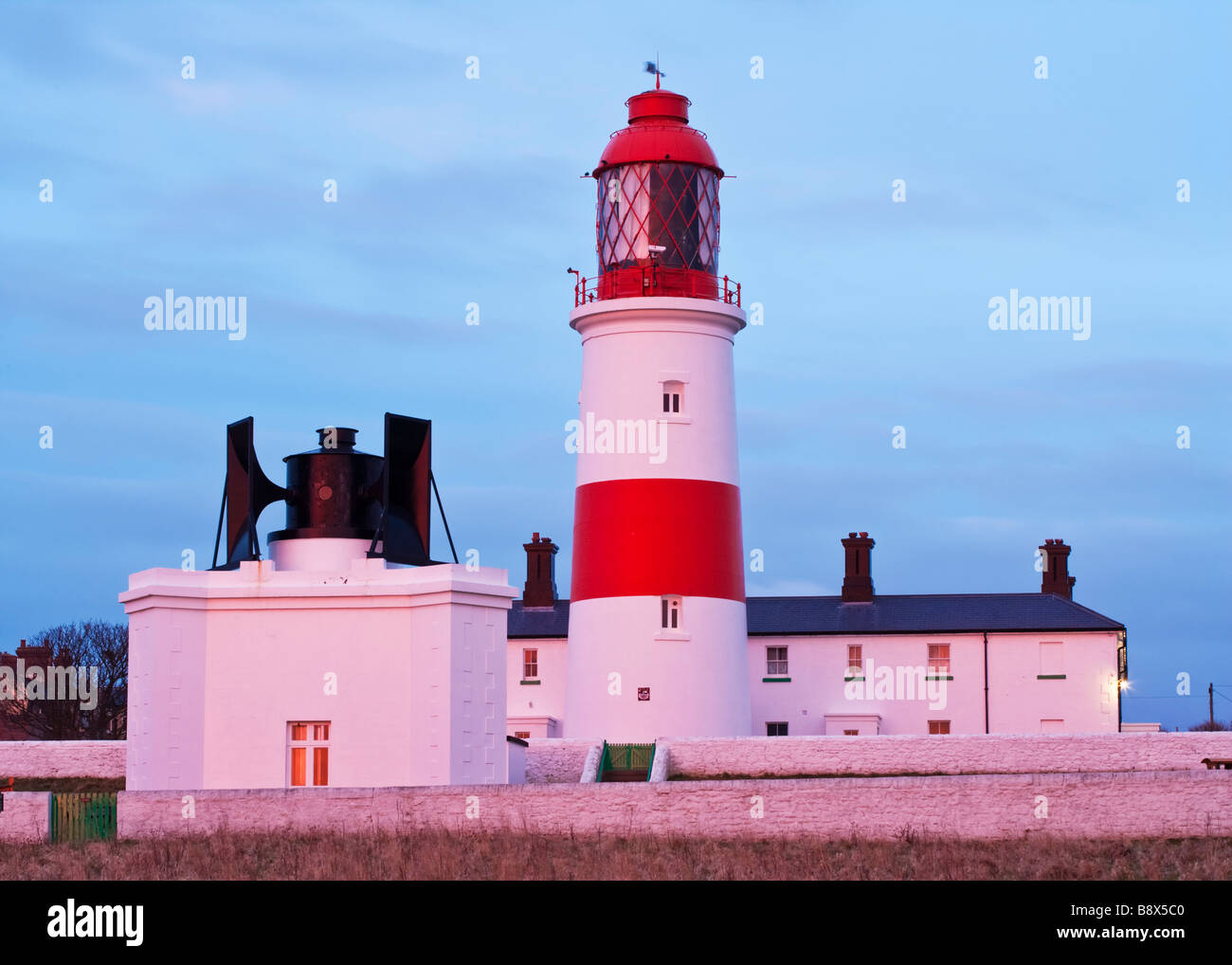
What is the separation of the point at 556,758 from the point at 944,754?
757 cm

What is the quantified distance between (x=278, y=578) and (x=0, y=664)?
29121 mm

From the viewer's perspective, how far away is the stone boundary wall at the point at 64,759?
3803 cm

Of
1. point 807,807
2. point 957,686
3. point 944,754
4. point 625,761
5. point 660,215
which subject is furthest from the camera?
point 957,686

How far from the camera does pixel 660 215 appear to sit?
37.9 m

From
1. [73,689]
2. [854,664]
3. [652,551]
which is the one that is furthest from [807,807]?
[73,689]

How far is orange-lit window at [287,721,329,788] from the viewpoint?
32.0 metres

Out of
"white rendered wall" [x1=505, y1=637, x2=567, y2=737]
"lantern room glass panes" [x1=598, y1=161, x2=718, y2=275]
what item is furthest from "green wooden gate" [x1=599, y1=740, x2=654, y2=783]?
"white rendered wall" [x1=505, y1=637, x2=567, y2=737]

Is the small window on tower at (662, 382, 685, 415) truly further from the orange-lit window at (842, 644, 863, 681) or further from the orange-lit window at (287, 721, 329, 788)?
the orange-lit window at (842, 644, 863, 681)

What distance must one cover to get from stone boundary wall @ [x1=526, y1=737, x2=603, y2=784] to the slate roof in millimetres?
11992

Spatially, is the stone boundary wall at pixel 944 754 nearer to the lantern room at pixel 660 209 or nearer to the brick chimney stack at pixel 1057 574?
the lantern room at pixel 660 209

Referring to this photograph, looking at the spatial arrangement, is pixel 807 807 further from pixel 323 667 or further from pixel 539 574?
pixel 539 574

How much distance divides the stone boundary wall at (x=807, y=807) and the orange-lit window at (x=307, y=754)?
280 cm

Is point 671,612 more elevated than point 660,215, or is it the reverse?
point 660,215
